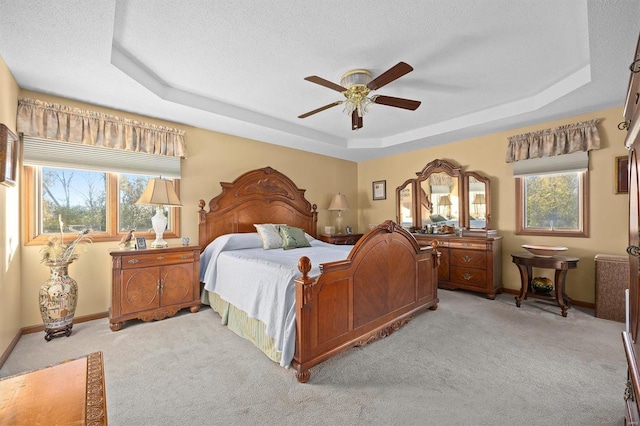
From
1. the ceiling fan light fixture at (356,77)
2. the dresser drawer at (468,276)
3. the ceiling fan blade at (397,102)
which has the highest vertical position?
the ceiling fan light fixture at (356,77)

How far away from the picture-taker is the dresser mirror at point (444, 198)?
4512 millimetres

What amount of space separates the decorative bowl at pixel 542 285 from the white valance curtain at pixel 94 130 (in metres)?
5.01

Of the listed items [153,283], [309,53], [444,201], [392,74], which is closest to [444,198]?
[444,201]

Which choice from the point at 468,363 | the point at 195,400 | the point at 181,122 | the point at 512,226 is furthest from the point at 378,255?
the point at 181,122

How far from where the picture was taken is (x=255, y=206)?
449 cm

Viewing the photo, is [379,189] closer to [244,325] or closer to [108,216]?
[244,325]

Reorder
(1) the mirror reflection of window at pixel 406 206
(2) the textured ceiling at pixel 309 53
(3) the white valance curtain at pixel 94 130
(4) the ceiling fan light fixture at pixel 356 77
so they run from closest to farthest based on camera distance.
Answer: (2) the textured ceiling at pixel 309 53, (4) the ceiling fan light fixture at pixel 356 77, (3) the white valance curtain at pixel 94 130, (1) the mirror reflection of window at pixel 406 206

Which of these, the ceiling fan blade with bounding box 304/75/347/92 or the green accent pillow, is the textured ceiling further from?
the green accent pillow

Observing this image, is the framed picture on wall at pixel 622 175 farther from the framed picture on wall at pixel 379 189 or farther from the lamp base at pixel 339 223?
the lamp base at pixel 339 223

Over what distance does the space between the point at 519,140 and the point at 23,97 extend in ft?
19.8

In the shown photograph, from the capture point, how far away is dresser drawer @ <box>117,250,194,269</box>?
9.83 feet

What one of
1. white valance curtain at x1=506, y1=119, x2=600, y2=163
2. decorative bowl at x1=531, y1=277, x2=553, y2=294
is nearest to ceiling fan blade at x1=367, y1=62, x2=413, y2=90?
white valance curtain at x1=506, y1=119, x2=600, y2=163

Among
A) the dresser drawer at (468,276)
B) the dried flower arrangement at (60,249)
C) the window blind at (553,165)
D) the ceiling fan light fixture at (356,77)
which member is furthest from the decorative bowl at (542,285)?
the dried flower arrangement at (60,249)

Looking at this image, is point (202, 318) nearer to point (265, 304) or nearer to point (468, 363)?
point (265, 304)
